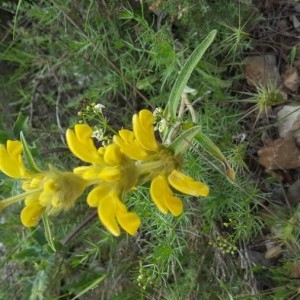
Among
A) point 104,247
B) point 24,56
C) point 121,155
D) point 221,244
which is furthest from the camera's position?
point 24,56

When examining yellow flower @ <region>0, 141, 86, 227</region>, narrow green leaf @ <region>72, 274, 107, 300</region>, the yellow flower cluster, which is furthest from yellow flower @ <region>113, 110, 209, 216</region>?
narrow green leaf @ <region>72, 274, 107, 300</region>

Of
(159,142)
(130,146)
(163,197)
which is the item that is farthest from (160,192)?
(159,142)

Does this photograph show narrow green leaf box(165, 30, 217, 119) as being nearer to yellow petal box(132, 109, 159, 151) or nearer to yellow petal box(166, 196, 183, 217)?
yellow petal box(132, 109, 159, 151)

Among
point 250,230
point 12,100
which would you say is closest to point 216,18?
point 250,230

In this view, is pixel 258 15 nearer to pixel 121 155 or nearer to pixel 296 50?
pixel 296 50

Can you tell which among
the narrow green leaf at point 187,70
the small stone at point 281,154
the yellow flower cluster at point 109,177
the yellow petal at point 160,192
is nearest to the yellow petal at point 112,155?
the yellow flower cluster at point 109,177

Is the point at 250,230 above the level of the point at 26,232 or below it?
above
